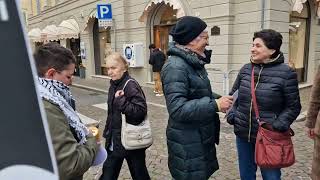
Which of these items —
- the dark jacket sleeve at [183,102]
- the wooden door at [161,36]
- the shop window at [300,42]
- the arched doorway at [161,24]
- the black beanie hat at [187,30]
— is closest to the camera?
the dark jacket sleeve at [183,102]

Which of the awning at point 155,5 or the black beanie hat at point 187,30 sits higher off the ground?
the awning at point 155,5

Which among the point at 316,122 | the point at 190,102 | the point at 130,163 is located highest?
the point at 190,102

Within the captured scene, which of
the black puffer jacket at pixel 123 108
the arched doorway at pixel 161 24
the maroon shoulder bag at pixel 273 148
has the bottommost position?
the maroon shoulder bag at pixel 273 148

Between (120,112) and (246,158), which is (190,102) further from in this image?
(246,158)

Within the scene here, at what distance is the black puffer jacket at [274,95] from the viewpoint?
112 inches

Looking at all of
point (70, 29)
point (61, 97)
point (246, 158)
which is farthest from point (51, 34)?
point (61, 97)

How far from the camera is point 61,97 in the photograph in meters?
1.74

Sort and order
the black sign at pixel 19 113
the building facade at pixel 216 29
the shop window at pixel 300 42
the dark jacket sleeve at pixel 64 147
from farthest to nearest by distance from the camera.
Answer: the shop window at pixel 300 42
the building facade at pixel 216 29
the dark jacket sleeve at pixel 64 147
the black sign at pixel 19 113

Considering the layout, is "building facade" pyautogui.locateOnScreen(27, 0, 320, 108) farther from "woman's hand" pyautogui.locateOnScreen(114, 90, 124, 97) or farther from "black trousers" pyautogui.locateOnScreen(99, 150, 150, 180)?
"woman's hand" pyautogui.locateOnScreen(114, 90, 124, 97)

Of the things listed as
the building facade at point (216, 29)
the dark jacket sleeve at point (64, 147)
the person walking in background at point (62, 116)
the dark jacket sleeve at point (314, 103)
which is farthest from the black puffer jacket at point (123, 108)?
the building facade at point (216, 29)

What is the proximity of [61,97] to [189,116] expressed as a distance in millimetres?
928

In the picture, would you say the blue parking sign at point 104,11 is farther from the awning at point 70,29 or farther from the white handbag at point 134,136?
the white handbag at point 134,136

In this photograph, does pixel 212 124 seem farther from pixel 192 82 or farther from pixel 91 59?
pixel 91 59

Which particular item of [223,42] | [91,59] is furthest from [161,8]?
[91,59]
